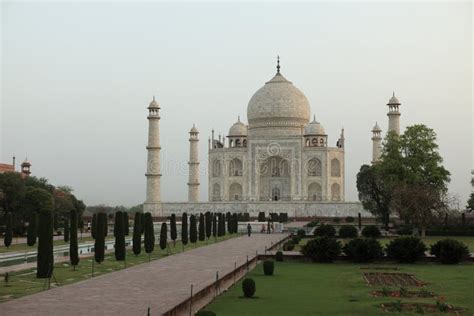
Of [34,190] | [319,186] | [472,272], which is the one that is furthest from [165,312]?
[319,186]

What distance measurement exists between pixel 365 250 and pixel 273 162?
33.1 metres

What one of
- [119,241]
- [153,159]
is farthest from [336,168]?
[119,241]

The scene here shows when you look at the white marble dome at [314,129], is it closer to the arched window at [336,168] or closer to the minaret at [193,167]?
the arched window at [336,168]

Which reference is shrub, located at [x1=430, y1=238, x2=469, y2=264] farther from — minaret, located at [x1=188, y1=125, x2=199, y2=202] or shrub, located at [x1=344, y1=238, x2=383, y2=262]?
minaret, located at [x1=188, y1=125, x2=199, y2=202]

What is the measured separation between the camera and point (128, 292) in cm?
1100

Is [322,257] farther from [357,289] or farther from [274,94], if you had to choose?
[274,94]

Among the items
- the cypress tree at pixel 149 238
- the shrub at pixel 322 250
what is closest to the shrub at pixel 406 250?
the shrub at pixel 322 250

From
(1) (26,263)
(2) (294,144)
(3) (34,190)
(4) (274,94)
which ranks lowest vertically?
(1) (26,263)

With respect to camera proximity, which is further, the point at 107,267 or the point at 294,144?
the point at 294,144

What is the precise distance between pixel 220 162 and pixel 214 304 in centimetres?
3941

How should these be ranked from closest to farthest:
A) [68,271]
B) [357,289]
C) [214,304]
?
[214,304] < [357,289] < [68,271]

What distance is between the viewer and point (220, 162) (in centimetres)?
4944

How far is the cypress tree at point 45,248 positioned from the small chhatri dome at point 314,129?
3730 cm

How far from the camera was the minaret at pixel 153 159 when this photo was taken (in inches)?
1735
